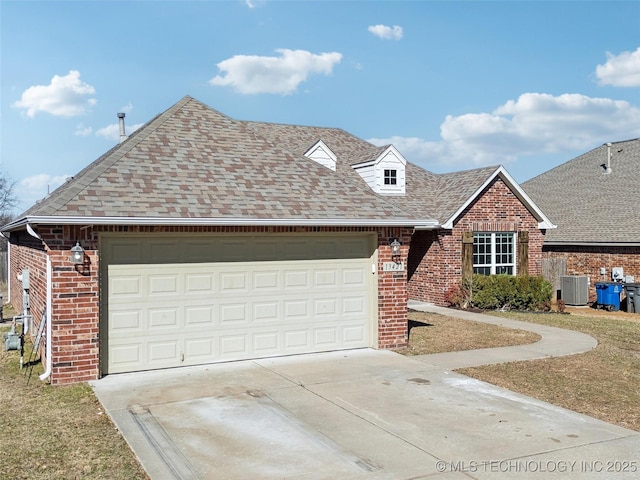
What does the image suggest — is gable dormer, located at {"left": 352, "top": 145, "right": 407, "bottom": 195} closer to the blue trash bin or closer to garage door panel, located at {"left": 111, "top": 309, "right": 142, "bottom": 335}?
the blue trash bin

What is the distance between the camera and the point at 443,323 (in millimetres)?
15875

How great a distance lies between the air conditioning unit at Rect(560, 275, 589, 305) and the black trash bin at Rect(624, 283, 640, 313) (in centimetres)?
149

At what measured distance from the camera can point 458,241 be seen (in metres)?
19.9

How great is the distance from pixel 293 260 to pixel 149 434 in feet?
16.5

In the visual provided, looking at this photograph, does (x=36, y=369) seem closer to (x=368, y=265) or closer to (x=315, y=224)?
A: (x=315, y=224)

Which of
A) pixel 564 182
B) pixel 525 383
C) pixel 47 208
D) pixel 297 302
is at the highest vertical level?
pixel 564 182

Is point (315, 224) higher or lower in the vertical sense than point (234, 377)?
higher

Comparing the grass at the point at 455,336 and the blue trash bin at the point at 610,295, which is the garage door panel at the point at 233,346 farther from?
the blue trash bin at the point at 610,295

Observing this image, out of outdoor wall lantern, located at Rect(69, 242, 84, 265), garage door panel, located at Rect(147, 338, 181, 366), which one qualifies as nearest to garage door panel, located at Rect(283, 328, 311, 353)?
garage door panel, located at Rect(147, 338, 181, 366)

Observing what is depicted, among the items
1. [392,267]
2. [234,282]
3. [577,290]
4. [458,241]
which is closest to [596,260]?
[577,290]

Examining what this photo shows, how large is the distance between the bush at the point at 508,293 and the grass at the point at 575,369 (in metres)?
2.46

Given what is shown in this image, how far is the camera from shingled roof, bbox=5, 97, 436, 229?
989 centimetres

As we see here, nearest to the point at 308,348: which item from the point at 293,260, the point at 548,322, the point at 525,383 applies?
the point at 293,260

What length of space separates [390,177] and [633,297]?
9.19 metres
